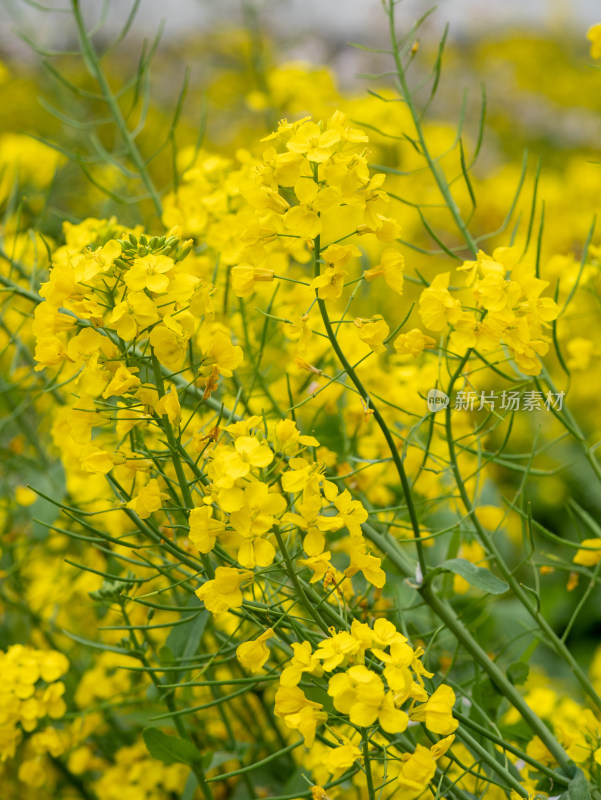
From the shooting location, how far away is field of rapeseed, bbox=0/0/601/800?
0.67m

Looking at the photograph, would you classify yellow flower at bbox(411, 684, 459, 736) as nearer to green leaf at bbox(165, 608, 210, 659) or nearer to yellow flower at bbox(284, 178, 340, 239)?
green leaf at bbox(165, 608, 210, 659)

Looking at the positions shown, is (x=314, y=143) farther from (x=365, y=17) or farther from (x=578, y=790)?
(x=365, y=17)

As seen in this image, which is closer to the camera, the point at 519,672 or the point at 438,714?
the point at 438,714

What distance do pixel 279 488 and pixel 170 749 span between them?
346mm

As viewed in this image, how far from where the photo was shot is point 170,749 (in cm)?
85

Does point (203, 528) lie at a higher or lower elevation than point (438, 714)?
higher

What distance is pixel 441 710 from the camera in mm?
644

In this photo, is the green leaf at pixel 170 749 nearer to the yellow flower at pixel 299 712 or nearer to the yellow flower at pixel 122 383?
the yellow flower at pixel 299 712

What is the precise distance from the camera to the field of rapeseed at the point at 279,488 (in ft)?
2.19

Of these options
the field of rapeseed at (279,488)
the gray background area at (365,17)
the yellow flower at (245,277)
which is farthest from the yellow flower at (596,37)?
the gray background area at (365,17)

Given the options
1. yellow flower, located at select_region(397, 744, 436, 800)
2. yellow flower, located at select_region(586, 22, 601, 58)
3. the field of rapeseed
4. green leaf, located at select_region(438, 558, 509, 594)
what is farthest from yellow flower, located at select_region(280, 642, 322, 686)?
yellow flower, located at select_region(586, 22, 601, 58)

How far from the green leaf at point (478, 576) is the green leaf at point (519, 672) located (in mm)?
161

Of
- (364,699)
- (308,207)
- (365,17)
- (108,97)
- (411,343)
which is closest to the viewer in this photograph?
(364,699)

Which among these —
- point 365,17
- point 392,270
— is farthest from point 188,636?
point 365,17
